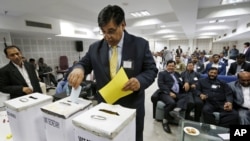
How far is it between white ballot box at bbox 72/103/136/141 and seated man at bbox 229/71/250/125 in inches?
94.6

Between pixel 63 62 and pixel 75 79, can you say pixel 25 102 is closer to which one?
pixel 75 79

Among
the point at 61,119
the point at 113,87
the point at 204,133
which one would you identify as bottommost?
the point at 204,133

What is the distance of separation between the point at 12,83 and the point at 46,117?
59.3 inches

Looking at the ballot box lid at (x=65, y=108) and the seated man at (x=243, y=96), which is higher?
the ballot box lid at (x=65, y=108)

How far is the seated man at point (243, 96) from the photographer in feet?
6.99

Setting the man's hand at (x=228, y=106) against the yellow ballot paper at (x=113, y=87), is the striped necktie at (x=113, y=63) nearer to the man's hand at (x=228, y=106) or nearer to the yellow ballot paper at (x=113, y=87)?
the yellow ballot paper at (x=113, y=87)

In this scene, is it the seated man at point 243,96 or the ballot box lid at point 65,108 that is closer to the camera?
the ballot box lid at point 65,108

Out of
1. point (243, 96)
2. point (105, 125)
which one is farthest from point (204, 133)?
point (105, 125)

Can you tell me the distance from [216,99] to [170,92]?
0.79 m

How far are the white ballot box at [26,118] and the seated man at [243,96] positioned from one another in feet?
8.84

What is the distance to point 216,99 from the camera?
2459 millimetres

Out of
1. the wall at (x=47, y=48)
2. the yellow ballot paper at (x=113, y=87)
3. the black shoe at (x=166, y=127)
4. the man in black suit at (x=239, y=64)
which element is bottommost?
the black shoe at (x=166, y=127)

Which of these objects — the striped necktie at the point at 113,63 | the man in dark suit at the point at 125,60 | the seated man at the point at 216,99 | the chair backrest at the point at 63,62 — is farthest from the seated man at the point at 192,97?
the chair backrest at the point at 63,62

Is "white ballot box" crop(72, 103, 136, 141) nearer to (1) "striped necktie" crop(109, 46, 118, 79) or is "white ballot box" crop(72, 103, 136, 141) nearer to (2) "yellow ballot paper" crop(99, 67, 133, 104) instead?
(2) "yellow ballot paper" crop(99, 67, 133, 104)
